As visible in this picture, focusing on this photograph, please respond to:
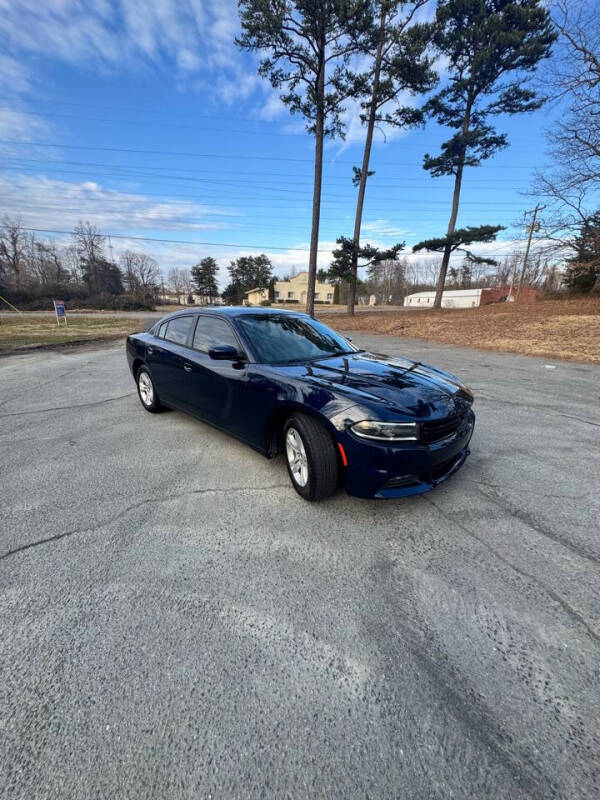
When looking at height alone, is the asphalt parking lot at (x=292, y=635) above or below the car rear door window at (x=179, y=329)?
below

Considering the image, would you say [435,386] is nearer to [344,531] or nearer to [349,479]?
[349,479]

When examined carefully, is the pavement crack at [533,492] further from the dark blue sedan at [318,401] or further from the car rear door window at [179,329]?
the car rear door window at [179,329]

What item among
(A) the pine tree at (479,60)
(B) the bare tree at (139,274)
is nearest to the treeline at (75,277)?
(B) the bare tree at (139,274)

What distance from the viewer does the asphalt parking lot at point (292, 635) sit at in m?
1.18

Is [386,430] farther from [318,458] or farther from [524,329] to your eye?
[524,329]

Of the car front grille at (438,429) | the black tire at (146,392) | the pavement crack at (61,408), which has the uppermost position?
the car front grille at (438,429)

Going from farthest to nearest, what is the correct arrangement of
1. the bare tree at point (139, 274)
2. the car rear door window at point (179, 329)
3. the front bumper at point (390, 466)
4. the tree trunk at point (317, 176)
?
the bare tree at point (139, 274) < the tree trunk at point (317, 176) < the car rear door window at point (179, 329) < the front bumper at point (390, 466)

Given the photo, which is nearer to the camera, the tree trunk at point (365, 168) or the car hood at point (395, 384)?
the car hood at point (395, 384)

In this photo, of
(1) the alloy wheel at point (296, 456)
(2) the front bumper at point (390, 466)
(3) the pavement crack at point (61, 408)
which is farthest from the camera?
(3) the pavement crack at point (61, 408)

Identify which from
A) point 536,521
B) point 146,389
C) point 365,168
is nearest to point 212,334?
point 146,389

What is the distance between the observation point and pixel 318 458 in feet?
8.10

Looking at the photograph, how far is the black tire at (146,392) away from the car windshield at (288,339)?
6.07 feet

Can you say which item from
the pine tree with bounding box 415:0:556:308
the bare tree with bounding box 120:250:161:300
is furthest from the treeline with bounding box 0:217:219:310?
the pine tree with bounding box 415:0:556:308

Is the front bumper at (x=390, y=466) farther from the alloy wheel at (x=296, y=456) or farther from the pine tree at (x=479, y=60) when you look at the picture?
the pine tree at (x=479, y=60)
